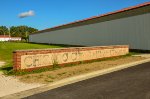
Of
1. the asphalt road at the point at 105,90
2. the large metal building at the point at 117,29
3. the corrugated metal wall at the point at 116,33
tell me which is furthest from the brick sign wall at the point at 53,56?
the large metal building at the point at 117,29

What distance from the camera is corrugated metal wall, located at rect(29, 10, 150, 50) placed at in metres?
26.8

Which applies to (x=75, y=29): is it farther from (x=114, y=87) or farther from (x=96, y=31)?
(x=114, y=87)

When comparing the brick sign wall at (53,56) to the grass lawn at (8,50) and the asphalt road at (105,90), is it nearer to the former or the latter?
the grass lawn at (8,50)

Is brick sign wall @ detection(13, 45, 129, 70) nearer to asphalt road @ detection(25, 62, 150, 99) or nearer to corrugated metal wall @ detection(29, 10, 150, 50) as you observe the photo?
asphalt road @ detection(25, 62, 150, 99)

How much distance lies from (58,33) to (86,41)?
16.6 metres

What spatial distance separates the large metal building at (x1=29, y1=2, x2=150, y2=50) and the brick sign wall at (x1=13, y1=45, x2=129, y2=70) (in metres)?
7.91

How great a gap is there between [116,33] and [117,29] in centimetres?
57

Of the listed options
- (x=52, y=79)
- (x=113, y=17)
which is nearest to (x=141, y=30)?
(x=113, y=17)

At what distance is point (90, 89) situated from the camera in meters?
9.22

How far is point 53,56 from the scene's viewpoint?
49.5 ft

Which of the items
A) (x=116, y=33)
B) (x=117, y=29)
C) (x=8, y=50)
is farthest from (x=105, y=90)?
(x=8, y=50)

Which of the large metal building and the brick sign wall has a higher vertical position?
the large metal building

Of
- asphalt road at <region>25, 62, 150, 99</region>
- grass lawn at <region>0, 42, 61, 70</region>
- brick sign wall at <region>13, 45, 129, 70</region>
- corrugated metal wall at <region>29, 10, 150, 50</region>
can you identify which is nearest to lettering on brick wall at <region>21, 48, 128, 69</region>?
brick sign wall at <region>13, 45, 129, 70</region>

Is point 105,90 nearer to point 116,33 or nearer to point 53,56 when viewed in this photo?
point 53,56
